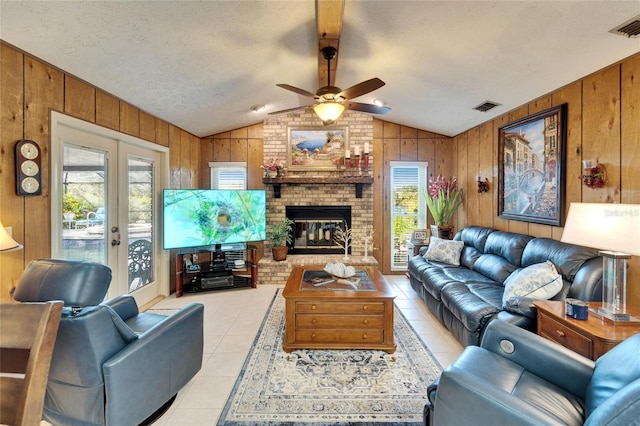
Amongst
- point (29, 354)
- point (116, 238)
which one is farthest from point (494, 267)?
point (116, 238)

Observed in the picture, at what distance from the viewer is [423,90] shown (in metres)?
3.66

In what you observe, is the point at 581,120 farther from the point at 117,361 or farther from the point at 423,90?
the point at 117,361

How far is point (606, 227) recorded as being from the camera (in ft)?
5.54

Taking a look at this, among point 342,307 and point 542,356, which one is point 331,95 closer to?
point 342,307

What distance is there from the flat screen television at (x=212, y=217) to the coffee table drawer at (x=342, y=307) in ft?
7.48

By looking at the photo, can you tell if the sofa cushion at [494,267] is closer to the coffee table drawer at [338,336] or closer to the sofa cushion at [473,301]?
the sofa cushion at [473,301]

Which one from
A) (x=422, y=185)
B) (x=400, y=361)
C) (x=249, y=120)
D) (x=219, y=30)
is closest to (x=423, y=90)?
(x=422, y=185)

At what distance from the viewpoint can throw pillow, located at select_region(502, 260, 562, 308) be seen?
2270 mm

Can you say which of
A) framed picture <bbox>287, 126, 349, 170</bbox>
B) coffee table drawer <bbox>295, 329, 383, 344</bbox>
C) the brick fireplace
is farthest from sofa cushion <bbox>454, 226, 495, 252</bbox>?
framed picture <bbox>287, 126, 349, 170</bbox>

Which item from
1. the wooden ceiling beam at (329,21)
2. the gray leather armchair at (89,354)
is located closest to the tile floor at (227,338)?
the gray leather armchair at (89,354)

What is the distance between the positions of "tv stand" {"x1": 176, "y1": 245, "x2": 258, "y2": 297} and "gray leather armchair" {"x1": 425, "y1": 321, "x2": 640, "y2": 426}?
→ 3.50 m

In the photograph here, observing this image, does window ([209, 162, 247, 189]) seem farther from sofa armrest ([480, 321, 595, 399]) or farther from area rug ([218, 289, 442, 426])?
sofa armrest ([480, 321, 595, 399])

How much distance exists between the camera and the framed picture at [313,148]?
5.09 metres

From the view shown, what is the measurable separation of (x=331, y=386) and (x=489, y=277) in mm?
2310
